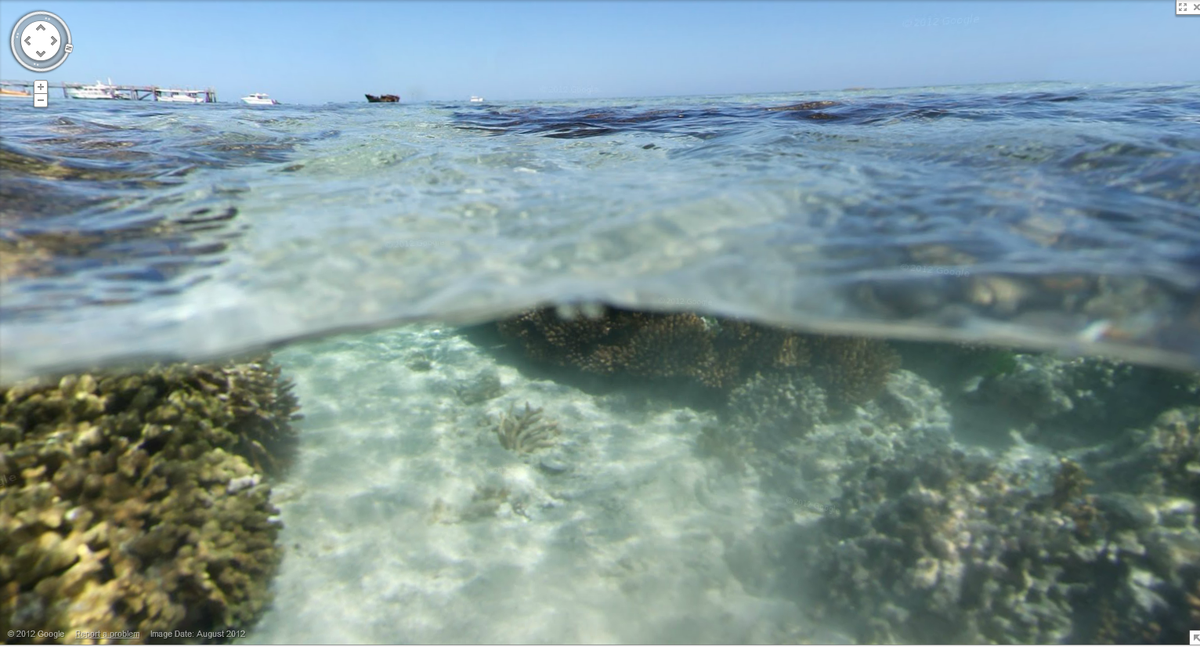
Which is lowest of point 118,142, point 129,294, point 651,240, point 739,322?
point 739,322

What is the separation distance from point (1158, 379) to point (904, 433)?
365cm

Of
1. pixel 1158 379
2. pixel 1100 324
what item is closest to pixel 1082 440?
pixel 1158 379

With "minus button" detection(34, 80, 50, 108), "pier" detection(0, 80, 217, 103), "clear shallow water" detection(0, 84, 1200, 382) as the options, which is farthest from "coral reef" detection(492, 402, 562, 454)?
"pier" detection(0, 80, 217, 103)

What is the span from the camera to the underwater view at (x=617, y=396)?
4383 millimetres

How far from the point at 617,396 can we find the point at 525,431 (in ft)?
5.67

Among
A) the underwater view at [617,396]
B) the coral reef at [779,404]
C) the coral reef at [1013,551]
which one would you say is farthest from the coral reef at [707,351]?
the coral reef at [1013,551]

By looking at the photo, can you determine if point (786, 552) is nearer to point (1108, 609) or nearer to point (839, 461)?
point (839, 461)

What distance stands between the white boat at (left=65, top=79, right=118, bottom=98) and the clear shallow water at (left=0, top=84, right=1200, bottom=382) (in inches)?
981

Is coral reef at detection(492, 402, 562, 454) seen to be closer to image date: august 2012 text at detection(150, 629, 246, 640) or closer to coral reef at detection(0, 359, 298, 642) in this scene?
coral reef at detection(0, 359, 298, 642)

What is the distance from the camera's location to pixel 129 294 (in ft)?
14.1

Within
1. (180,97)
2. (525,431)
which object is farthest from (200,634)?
(180,97)

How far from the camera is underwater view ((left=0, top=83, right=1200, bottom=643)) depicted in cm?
438

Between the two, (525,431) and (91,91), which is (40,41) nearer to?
(525,431)

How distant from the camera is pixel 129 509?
461 cm
